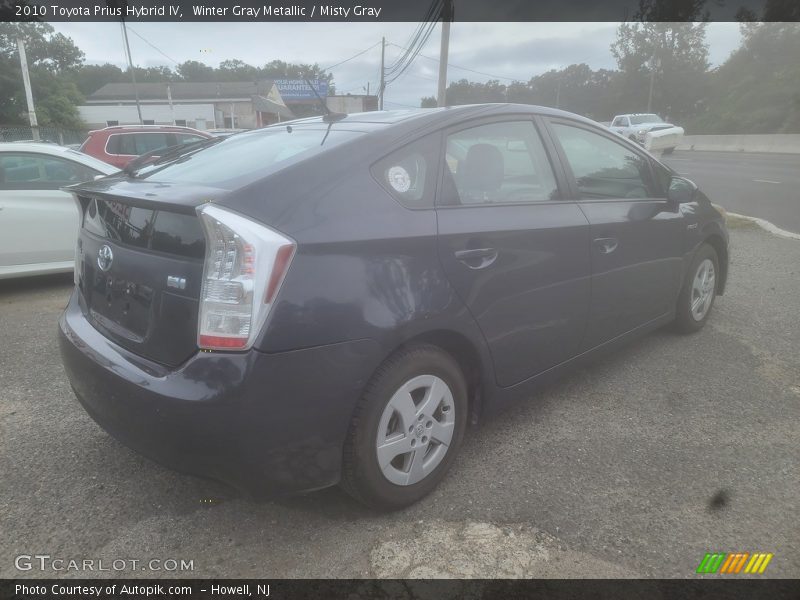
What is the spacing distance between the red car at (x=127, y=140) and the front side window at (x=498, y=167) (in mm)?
8820

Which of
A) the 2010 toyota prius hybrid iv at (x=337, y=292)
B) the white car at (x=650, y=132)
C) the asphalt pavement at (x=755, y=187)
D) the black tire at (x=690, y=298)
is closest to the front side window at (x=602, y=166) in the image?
the 2010 toyota prius hybrid iv at (x=337, y=292)

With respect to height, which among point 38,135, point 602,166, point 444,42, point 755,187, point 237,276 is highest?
point 444,42

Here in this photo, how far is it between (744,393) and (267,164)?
2.99 meters

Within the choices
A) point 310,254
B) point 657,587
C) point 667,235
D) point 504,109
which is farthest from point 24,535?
point 667,235

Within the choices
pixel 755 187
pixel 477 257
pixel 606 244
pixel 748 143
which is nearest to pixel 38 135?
pixel 755 187

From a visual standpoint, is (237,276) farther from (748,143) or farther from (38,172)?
(748,143)

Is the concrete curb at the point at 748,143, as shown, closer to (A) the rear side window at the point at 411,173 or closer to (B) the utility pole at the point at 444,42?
(B) the utility pole at the point at 444,42

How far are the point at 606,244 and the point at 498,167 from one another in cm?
78

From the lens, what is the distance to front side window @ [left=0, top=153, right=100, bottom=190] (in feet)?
18.4

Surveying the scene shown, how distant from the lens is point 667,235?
3676mm

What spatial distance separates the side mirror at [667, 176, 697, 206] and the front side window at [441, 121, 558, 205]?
1186 millimetres

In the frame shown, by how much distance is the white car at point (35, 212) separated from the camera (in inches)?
217

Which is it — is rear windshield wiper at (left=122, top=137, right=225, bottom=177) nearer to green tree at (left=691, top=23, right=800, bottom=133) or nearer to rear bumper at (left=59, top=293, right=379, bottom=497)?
rear bumper at (left=59, top=293, right=379, bottom=497)

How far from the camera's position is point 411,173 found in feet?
7.95
